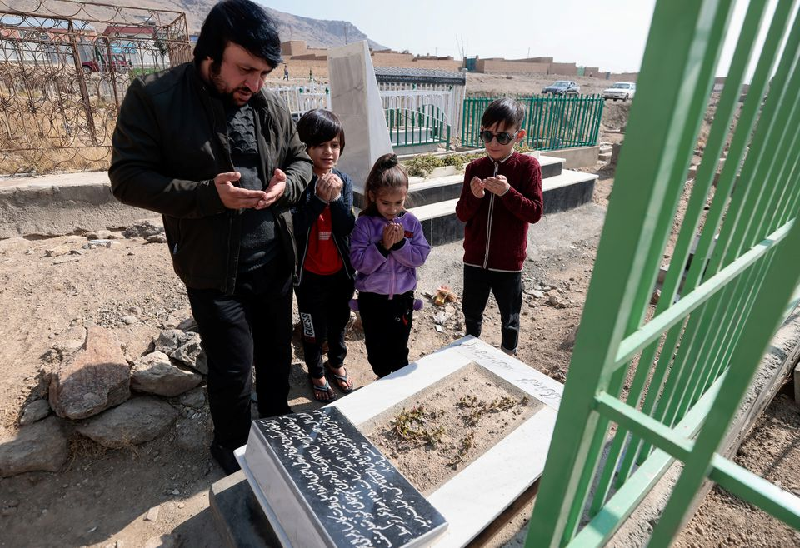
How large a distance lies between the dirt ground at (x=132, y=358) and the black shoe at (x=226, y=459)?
0.26 feet

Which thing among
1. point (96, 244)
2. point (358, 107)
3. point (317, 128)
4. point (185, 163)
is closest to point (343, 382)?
point (317, 128)

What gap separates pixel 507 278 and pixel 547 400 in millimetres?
804

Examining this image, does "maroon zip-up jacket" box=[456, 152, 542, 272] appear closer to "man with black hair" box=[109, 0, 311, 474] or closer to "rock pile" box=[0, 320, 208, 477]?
"man with black hair" box=[109, 0, 311, 474]

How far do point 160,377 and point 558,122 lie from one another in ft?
35.1

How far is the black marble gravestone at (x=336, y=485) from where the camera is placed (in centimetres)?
128

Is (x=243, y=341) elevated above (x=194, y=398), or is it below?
above

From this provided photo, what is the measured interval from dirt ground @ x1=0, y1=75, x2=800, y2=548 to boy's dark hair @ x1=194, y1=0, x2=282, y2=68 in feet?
6.55

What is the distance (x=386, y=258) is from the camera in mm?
2438

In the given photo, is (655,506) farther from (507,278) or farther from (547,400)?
(507,278)

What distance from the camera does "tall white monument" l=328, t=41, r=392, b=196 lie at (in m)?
5.47

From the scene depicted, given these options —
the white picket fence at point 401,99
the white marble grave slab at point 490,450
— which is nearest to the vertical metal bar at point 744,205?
the white marble grave slab at point 490,450

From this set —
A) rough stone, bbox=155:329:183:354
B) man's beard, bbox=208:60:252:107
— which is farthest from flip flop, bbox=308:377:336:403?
man's beard, bbox=208:60:252:107

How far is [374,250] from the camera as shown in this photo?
241cm

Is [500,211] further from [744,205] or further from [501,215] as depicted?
[744,205]
